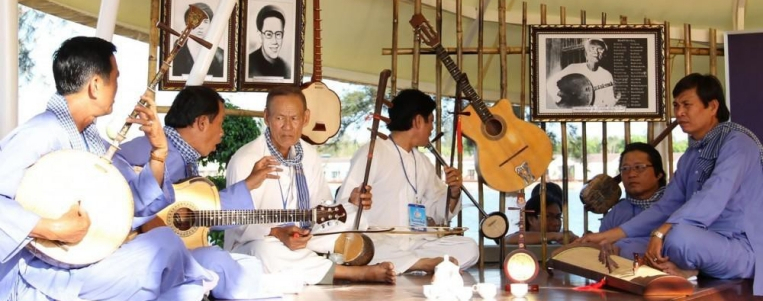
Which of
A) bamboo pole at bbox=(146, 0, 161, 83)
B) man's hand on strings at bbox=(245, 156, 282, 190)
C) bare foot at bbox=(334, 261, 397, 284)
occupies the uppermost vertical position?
bamboo pole at bbox=(146, 0, 161, 83)

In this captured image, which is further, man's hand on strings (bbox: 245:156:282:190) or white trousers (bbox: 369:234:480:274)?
white trousers (bbox: 369:234:480:274)

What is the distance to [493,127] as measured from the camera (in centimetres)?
688

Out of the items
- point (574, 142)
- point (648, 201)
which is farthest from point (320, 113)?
point (574, 142)

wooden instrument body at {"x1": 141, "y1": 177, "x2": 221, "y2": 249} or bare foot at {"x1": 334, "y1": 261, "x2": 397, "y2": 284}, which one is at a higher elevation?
wooden instrument body at {"x1": 141, "y1": 177, "x2": 221, "y2": 249}

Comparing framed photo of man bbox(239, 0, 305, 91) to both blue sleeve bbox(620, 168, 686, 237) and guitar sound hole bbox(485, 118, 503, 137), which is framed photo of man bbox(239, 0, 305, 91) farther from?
blue sleeve bbox(620, 168, 686, 237)

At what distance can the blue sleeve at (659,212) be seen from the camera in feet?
19.7

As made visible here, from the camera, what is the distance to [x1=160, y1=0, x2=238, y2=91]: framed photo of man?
21.7ft

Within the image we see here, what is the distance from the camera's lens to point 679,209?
5.59m

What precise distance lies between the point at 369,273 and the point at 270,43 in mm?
1998

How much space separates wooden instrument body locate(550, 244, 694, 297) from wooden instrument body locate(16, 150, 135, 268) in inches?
99.0

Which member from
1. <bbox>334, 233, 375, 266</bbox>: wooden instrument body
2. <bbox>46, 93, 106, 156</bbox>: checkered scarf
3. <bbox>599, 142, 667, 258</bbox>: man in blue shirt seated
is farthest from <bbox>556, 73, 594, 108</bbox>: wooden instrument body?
<bbox>46, 93, 106, 156</bbox>: checkered scarf

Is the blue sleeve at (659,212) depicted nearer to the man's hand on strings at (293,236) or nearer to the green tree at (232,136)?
the man's hand on strings at (293,236)

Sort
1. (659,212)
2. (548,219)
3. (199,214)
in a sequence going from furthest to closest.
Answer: (548,219), (659,212), (199,214)

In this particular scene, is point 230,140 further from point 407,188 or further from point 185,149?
point 185,149
